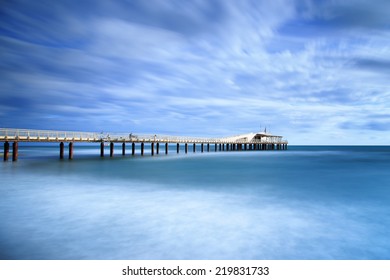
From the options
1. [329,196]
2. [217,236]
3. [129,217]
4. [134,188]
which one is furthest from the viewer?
[134,188]

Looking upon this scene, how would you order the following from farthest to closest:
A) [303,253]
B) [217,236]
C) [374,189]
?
[374,189]
[217,236]
[303,253]

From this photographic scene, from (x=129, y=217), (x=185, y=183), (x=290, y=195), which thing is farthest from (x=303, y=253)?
(x=185, y=183)

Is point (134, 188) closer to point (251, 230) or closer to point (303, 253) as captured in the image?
point (251, 230)

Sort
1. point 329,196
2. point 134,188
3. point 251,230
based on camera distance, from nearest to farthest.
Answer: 1. point 251,230
2. point 329,196
3. point 134,188

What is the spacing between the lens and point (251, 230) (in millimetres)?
8023

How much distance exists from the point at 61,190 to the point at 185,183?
650cm

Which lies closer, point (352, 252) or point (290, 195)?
point (352, 252)

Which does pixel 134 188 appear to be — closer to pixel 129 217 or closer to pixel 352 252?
pixel 129 217

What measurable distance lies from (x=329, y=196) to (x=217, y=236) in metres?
8.30

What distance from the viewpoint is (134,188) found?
574 inches
